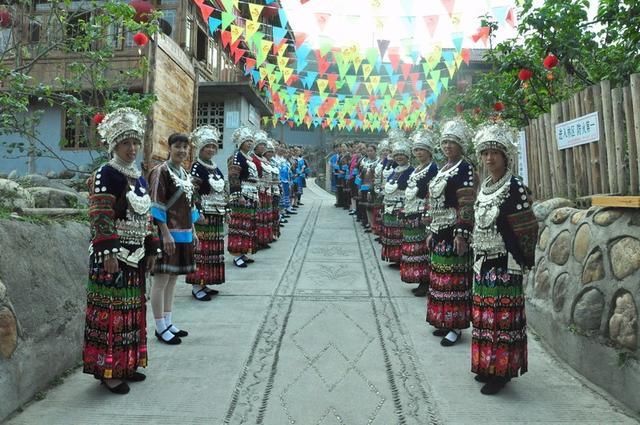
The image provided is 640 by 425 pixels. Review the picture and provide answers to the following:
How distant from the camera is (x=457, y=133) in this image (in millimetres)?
4457

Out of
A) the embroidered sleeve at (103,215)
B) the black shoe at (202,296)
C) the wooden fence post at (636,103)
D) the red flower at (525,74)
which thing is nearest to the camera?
the embroidered sleeve at (103,215)

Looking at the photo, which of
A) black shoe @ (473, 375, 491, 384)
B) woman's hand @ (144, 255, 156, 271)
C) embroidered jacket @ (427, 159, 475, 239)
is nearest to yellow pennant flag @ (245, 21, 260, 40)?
embroidered jacket @ (427, 159, 475, 239)

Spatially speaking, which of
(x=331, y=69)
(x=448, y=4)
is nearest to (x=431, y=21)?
(x=448, y=4)

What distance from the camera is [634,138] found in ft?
13.1

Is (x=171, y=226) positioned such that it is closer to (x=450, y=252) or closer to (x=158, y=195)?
(x=158, y=195)

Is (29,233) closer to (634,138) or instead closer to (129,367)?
(129,367)

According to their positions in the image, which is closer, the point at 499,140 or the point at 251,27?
the point at 499,140

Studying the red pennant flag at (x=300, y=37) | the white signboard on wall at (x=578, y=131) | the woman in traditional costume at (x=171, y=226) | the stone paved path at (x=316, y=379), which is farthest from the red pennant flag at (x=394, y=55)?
the woman in traditional costume at (x=171, y=226)

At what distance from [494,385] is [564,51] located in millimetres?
4698

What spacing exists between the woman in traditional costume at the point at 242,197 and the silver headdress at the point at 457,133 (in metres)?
3.79

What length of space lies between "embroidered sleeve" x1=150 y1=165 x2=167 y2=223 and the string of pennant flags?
24.2 ft

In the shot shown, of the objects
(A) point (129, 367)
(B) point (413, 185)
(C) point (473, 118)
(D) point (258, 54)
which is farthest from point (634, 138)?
(D) point (258, 54)

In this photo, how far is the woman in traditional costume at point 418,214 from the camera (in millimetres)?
5777

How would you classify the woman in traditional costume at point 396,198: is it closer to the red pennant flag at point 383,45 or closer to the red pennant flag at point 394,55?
the red pennant flag at point 383,45
